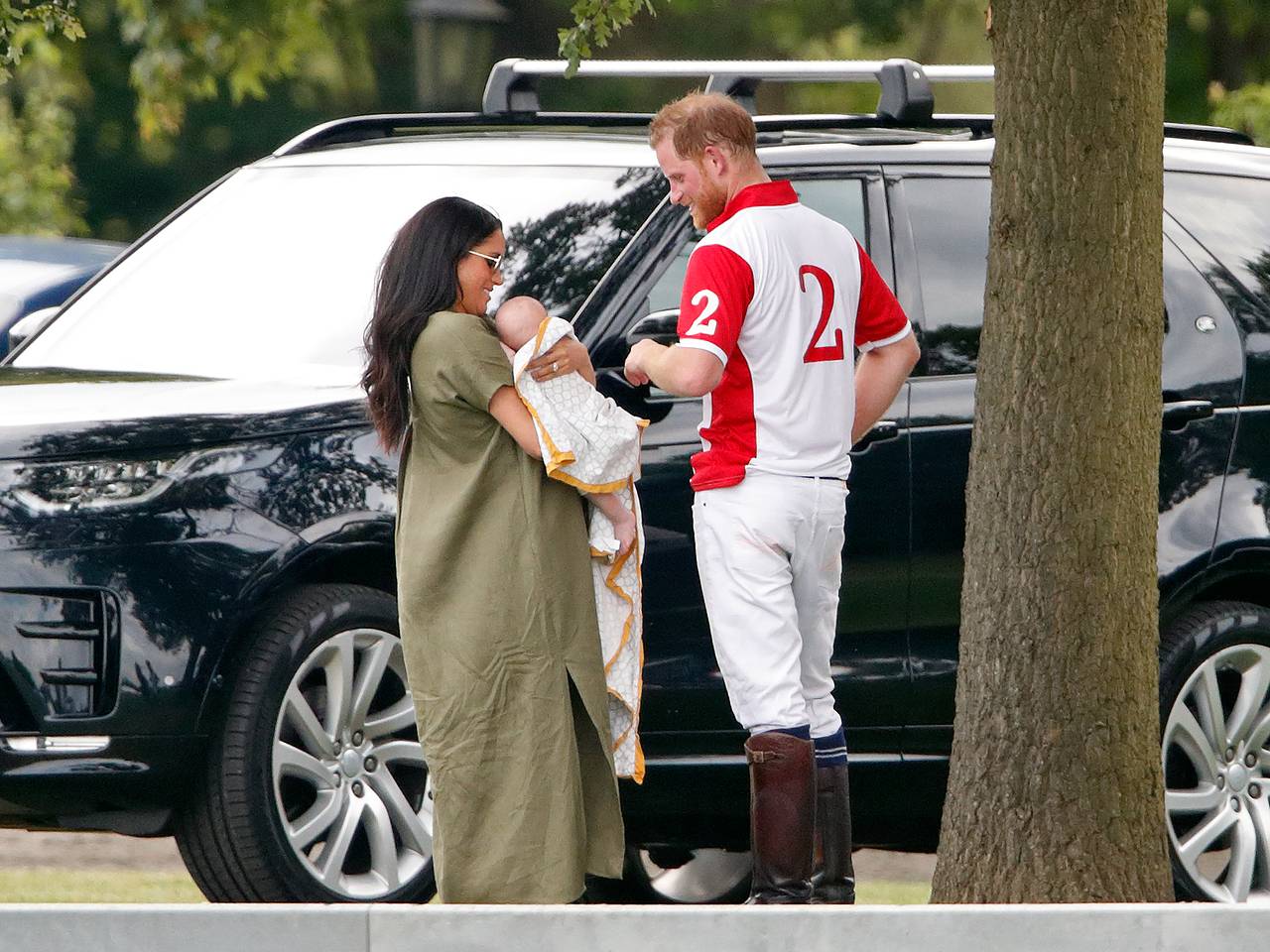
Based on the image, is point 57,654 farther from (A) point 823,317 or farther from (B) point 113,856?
(B) point 113,856

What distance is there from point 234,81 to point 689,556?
1038 centimetres

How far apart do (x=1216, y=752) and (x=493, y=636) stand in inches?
92.0

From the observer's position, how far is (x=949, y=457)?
6406 mm

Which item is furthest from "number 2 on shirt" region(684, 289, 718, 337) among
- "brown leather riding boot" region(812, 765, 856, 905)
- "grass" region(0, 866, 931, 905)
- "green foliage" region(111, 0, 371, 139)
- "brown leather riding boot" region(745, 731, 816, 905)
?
"green foliage" region(111, 0, 371, 139)

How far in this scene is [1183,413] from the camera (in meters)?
6.65

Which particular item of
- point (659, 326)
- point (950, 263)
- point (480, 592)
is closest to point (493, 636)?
point (480, 592)

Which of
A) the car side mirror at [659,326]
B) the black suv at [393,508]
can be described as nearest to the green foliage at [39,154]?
the black suv at [393,508]

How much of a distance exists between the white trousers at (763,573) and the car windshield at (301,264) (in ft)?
3.10

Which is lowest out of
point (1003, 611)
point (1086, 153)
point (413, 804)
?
point (413, 804)

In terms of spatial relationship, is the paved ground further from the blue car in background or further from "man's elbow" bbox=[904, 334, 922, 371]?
"man's elbow" bbox=[904, 334, 922, 371]

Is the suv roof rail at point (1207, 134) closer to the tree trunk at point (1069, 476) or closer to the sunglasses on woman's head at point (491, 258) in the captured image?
the tree trunk at point (1069, 476)

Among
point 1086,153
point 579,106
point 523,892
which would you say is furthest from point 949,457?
point 579,106

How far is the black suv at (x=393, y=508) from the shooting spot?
568 cm

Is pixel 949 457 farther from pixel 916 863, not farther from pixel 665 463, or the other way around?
pixel 916 863
